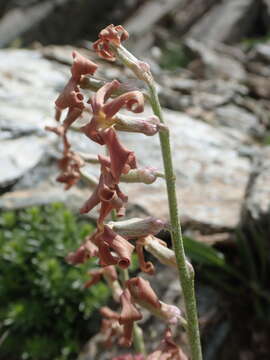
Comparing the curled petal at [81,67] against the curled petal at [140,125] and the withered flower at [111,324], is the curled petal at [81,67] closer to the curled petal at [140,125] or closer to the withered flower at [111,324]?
the curled petal at [140,125]

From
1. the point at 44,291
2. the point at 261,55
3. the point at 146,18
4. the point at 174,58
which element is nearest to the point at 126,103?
the point at 44,291

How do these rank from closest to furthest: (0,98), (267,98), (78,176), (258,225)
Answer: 1. (78,176)
2. (258,225)
3. (0,98)
4. (267,98)

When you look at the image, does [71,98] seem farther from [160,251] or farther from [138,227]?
[160,251]

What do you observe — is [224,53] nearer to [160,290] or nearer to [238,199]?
[238,199]

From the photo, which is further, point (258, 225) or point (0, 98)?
point (0, 98)

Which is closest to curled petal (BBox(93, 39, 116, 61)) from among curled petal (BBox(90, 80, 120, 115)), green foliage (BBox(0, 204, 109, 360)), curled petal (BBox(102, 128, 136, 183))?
curled petal (BBox(90, 80, 120, 115))

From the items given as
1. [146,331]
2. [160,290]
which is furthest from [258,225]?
[146,331]
